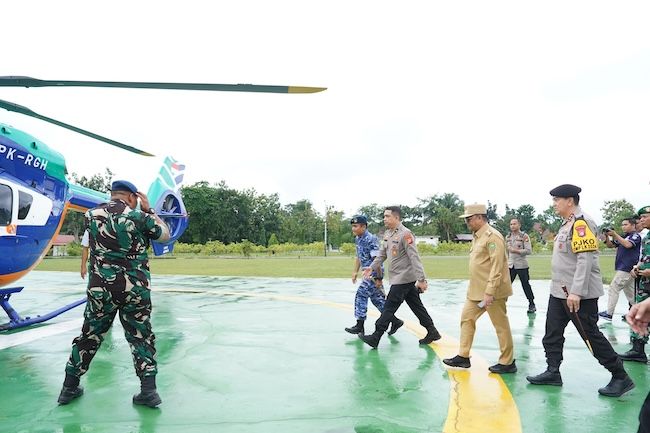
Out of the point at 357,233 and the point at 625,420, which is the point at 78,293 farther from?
the point at 625,420

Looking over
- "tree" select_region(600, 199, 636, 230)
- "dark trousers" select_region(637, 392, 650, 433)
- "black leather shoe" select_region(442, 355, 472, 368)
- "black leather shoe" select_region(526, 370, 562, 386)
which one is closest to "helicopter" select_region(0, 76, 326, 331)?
"black leather shoe" select_region(442, 355, 472, 368)

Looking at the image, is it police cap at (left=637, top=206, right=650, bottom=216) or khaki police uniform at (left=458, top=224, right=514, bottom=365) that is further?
police cap at (left=637, top=206, right=650, bottom=216)

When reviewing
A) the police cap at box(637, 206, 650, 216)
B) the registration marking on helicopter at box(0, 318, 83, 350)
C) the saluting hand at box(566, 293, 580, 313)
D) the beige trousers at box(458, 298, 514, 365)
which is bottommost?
the registration marking on helicopter at box(0, 318, 83, 350)

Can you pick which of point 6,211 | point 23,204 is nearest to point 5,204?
point 6,211

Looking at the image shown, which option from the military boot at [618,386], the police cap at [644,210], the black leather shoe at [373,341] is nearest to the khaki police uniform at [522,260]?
the police cap at [644,210]

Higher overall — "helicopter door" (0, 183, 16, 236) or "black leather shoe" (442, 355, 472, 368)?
"helicopter door" (0, 183, 16, 236)

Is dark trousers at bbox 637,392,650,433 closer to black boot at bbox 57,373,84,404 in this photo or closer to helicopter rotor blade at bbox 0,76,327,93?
helicopter rotor blade at bbox 0,76,327,93

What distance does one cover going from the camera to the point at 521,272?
25.0ft

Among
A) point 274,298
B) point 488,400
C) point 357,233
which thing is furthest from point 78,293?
point 488,400

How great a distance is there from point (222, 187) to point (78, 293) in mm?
56083

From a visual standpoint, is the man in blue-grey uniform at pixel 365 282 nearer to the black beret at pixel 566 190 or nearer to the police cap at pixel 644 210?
the black beret at pixel 566 190

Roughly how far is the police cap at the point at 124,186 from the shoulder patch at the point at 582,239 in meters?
3.48

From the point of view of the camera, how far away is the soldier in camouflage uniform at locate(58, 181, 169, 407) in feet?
11.1

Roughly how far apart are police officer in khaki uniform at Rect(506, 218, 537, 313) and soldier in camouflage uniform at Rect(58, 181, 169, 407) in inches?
238
